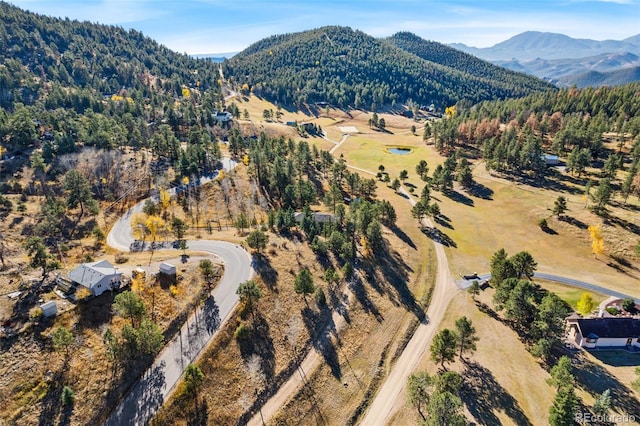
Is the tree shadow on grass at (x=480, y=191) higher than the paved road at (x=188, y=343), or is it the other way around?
the tree shadow on grass at (x=480, y=191)

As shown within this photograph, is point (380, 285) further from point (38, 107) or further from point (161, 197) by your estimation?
point (38, 107)

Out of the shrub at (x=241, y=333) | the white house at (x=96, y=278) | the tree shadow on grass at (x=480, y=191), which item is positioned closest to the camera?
the shrub at (x=241, y=333)

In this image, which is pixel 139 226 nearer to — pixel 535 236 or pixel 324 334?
pixel 324 334

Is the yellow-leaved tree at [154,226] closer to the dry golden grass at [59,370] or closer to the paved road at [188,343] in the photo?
the paved road at [188,343]

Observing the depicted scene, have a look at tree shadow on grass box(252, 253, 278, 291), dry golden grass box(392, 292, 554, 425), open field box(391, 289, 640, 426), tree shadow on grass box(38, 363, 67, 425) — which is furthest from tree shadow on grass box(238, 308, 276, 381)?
tree shadow on grass box(38, 363, 67, 425)

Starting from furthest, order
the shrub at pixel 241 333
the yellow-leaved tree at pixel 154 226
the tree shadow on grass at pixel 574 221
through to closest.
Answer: the tree shadow on grass at pixel 574 221
the yellow-leaved tree at pixel 154 226
the shrub at pixel 241 333

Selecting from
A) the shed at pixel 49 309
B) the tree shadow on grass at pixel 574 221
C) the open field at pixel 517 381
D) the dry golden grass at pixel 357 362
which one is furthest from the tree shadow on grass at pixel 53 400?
the tree shadow on grass at pixel 574 221
